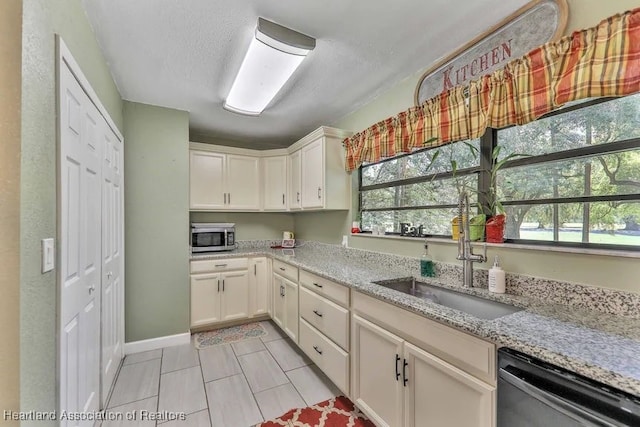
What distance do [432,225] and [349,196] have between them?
98 cm

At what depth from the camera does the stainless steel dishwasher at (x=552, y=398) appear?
73 cm

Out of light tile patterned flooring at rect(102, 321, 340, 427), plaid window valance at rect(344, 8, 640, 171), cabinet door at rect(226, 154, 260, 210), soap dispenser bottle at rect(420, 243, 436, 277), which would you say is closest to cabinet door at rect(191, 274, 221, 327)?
light tile patterned flooring at rect(102, 321, 340, 427)

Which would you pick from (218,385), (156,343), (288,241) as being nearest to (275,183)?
(288,241)

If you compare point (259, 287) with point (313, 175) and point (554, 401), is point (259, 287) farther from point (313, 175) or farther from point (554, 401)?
point (554, 401)

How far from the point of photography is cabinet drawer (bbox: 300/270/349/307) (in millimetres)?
1885

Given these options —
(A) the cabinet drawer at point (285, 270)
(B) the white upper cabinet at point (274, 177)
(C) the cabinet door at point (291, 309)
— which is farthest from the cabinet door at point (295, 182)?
(C) the cabinet door at point (291, 309)

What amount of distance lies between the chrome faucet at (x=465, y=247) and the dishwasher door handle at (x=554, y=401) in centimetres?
70

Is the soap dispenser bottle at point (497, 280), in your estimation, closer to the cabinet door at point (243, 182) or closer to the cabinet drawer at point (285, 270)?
the cabinet drawer at point (285, 270)

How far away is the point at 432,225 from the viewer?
213cm

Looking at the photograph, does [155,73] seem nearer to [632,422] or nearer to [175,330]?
[175,330]

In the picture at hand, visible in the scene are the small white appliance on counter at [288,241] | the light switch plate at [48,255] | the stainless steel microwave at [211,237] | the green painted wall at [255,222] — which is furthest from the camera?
the small white appliance on counter at [288,241]

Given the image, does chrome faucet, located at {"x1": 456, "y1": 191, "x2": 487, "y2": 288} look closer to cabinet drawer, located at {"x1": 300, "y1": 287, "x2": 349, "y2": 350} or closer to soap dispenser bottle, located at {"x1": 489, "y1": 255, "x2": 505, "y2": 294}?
soap dispenser bottle, located at {"x1": 489, "y1": 255, "x2": 505, "y2": 294}

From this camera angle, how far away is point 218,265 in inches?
122

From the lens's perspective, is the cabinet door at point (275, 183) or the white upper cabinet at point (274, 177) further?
the cabinet door at point (275, 183)
